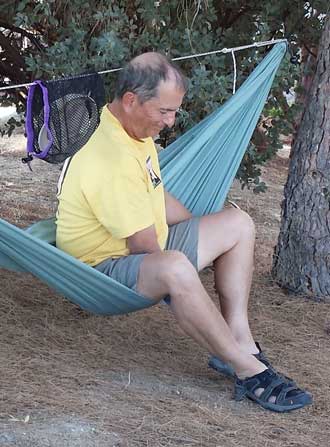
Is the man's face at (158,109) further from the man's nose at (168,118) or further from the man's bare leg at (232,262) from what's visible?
the man's bare leg at (232,262)

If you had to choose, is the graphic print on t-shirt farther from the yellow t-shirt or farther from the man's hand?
the man's hand

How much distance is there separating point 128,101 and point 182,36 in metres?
1.04

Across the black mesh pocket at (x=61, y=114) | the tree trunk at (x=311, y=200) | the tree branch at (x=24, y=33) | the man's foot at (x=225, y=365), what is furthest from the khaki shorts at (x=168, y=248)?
the tree branch at (x=24, y=33)

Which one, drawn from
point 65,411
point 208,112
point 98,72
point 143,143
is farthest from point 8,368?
point 208,112

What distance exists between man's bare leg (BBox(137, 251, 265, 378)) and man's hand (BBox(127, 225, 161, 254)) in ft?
0.14

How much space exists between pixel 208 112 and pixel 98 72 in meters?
0.52

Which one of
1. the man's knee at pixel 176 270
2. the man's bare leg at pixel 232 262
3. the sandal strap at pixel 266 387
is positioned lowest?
the sandal strap at pixel 266 387

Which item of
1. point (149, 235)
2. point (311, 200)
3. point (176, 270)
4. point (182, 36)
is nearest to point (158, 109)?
point (149, 235)

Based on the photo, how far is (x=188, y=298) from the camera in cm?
256

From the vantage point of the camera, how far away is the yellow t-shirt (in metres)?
2.58

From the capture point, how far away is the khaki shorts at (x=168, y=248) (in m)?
2.64

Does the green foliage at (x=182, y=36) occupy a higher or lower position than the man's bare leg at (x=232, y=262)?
higher

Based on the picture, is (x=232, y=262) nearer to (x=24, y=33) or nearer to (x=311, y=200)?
(x=311, y=200)

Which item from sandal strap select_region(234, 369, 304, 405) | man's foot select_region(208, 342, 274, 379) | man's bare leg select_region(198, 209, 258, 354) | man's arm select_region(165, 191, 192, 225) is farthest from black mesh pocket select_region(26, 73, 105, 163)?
sandal strap select_region(234, 369, 304, 405)
